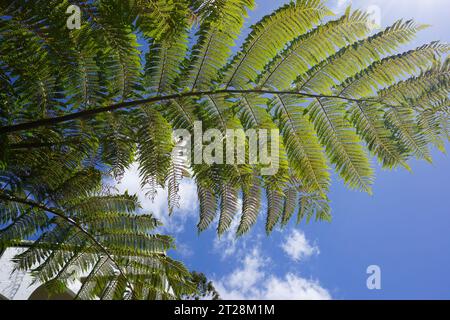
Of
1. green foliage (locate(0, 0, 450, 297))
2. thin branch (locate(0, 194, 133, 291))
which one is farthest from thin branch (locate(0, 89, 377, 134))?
thin branch (locate(0, 194, 133, 291))

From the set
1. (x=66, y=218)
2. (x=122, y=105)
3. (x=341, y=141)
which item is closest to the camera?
(x=122, y=105)

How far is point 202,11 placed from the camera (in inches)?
78.9

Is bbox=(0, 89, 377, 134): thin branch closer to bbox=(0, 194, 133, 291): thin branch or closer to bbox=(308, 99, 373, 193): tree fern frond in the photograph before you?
bbox=(308, 99, 373, 193): tree fern frond

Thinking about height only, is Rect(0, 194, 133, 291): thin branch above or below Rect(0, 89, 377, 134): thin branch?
below

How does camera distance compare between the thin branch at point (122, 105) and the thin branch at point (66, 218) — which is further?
the thin branch at point (66, 218)

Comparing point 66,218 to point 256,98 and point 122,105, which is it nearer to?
point 122,105

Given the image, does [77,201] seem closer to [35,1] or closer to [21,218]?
[21,218]

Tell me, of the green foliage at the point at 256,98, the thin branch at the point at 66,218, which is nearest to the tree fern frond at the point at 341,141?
the green foliage at the point at 256,98

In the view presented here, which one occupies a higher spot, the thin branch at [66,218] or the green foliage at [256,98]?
the green foliage at [256,98]

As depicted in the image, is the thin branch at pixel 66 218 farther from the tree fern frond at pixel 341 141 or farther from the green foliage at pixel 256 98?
the tree fern frond at pixel 341 141

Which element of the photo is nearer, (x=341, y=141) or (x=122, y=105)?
(x=122, y=105)

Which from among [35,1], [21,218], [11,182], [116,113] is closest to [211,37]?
[116,113]

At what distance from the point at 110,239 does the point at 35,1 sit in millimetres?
1966

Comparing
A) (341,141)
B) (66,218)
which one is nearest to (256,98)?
(341,141)
